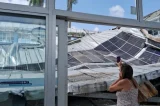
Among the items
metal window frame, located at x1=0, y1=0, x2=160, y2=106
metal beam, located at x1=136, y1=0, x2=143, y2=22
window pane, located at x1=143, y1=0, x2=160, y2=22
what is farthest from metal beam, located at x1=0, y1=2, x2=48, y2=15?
window pane, located at x1=143, y1=0, x2=160, y2=22

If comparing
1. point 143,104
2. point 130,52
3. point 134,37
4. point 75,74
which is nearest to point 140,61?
point 130,52

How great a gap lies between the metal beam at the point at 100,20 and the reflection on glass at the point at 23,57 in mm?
176

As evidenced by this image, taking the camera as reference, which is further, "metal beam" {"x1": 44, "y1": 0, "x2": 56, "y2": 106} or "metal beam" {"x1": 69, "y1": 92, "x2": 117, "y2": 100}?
"metal beam" {"x1": 69, "y1": 92, "x2": 117, "y2": 100}

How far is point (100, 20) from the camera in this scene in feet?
5.37

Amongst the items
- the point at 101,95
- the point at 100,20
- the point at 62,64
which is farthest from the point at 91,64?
the point at 62,64

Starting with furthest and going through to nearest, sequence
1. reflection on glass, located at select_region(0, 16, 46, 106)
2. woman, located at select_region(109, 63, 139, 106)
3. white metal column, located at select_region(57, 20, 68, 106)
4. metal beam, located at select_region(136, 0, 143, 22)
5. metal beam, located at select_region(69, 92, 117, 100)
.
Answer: metal beam, located at select_region(69, 92, 117, 100), woman, located at select_region(109, 63, 139, 106), metal beam, located at select_region(136, 0, 143, 22), white metal column, located at select_region(57, 20, 68, 106), reflection on glass, located at select_region(0, 16, 46, 106)

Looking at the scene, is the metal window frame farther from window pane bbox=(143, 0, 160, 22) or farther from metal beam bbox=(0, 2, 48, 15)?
window pane bbox=(143, 0, 160, 22)

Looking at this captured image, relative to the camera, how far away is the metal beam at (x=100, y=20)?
1.52m

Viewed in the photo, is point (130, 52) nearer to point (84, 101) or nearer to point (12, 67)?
point (84, 101)

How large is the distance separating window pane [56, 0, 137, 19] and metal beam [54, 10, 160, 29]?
0.04 m

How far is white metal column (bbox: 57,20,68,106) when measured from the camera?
58.2 inches

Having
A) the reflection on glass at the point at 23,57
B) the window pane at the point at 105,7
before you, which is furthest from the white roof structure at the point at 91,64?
the window pane at the point at 105,7

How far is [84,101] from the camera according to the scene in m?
4.05

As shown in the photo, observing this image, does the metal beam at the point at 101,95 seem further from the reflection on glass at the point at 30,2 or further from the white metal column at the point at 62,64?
the reflection on glass at the point at 30,2
